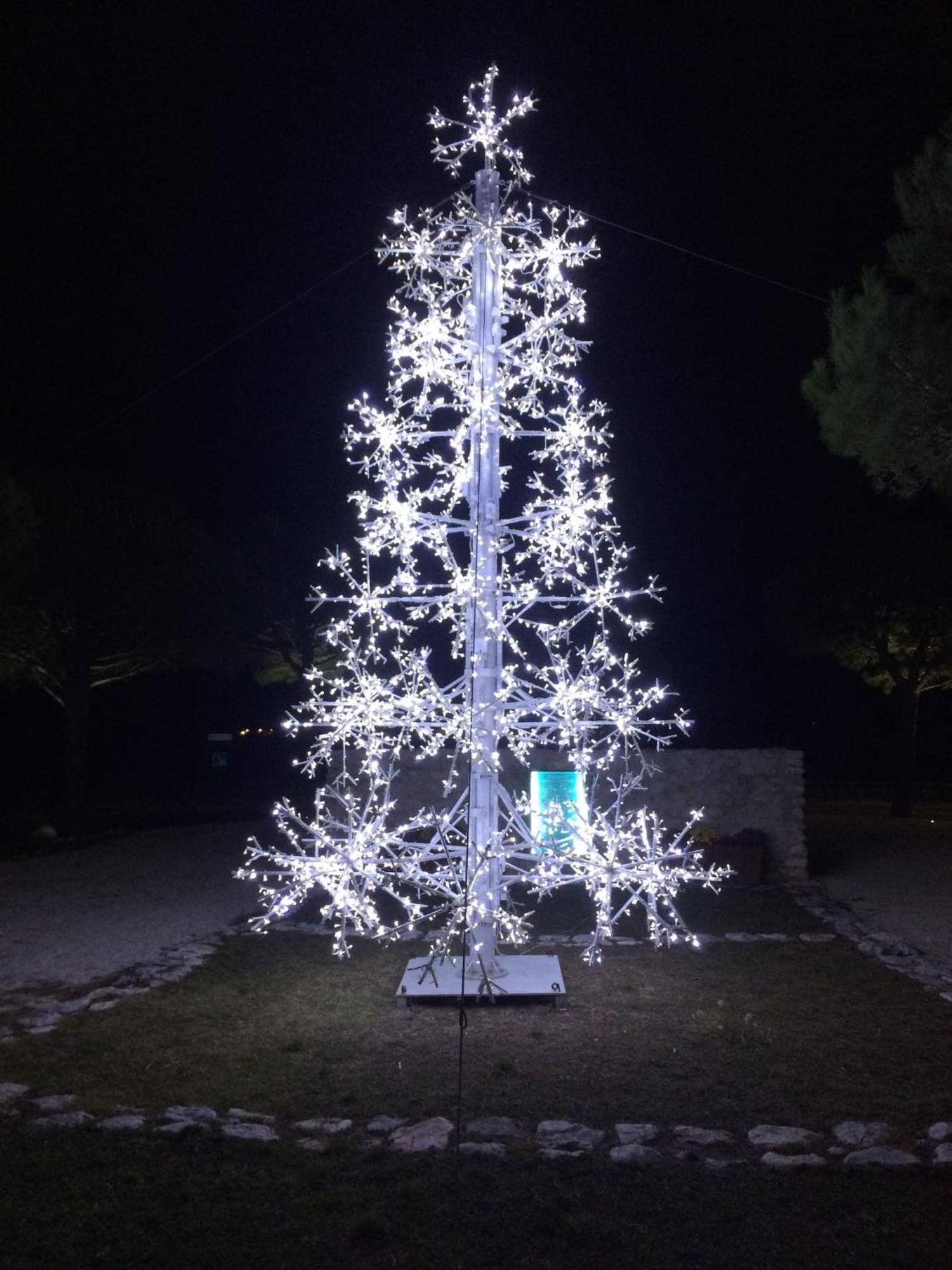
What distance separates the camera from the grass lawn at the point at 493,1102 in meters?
3.18

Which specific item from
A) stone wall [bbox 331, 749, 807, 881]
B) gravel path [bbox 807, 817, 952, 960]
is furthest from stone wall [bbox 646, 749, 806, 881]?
gravel path [bbox 807, 817, 952, 960]

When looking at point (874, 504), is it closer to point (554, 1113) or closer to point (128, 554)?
point (128, 554)

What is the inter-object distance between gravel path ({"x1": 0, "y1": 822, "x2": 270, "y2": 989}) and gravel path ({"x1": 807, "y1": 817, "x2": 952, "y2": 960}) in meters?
5.31

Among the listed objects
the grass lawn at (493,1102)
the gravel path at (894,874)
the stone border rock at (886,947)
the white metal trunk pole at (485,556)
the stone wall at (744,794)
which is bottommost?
the gravel path at (894,874)

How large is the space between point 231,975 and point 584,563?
3385 mm

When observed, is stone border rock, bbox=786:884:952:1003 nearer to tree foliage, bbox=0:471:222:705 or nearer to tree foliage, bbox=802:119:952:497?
tree foliage, bbox=802:119:952:497

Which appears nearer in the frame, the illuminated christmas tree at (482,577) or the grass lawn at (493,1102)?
the grass lawn at (493,1102)

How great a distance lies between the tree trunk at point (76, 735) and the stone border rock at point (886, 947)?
10392 mm

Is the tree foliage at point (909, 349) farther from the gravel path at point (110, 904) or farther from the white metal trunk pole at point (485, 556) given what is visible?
the gravel path at point (110, 904)

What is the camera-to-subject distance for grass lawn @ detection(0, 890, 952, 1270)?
3.18 meters

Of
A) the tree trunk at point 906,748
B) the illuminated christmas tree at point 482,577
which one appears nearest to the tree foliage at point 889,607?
the tree trunk at point 906,748

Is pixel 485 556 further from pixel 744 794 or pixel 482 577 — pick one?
pixel 744 794

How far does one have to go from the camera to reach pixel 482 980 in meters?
5.84

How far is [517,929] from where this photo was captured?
6109 mm
